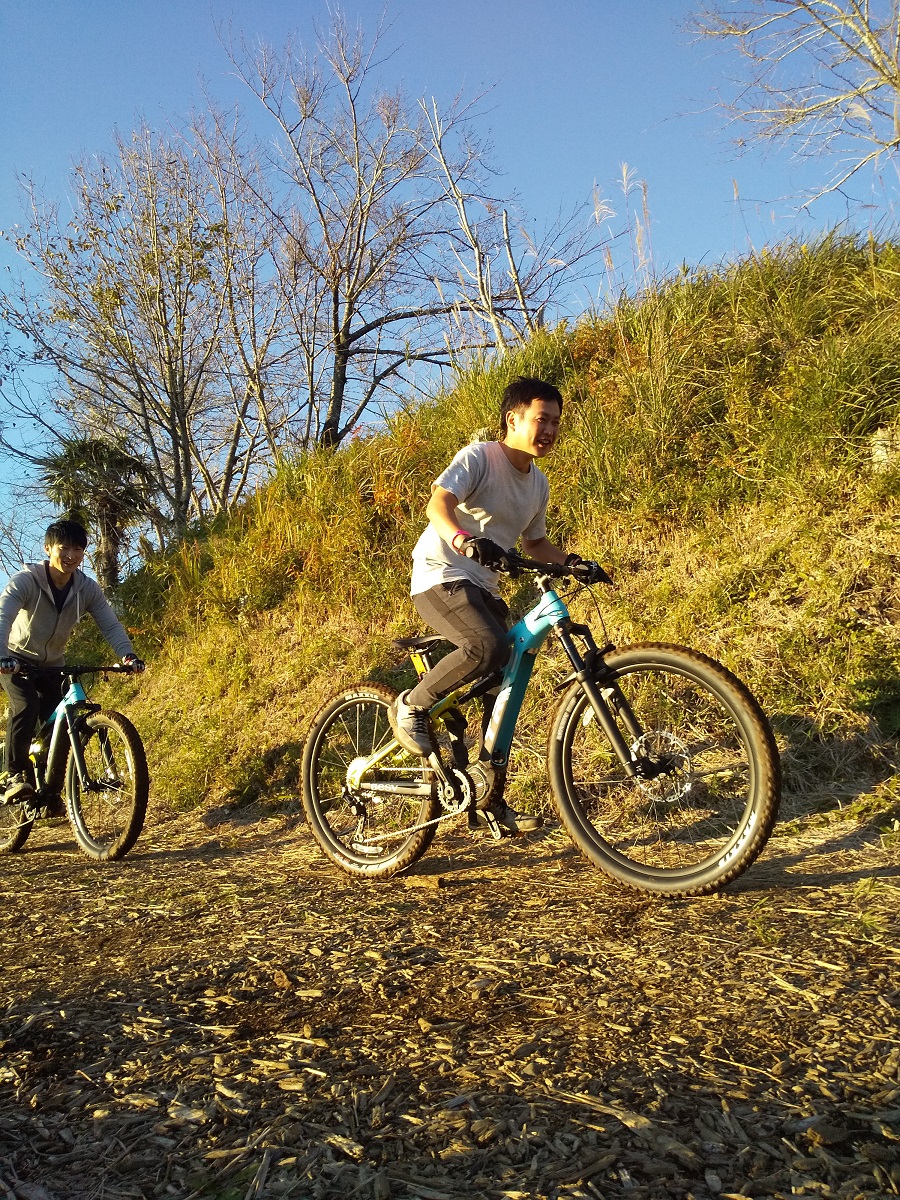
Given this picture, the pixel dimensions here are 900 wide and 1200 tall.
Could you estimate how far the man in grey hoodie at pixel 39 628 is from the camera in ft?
20.1

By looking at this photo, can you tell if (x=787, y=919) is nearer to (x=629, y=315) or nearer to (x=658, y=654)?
(x=658, y=654)

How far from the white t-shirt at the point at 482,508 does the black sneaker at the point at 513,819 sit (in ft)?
3.49

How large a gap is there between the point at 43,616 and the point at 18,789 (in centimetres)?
127

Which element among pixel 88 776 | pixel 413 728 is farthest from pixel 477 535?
pixel 88 776

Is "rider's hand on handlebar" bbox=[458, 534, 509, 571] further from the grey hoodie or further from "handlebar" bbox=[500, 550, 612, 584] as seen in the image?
the grey hoodie

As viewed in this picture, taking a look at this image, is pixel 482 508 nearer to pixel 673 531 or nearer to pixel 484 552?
pixel 484 552

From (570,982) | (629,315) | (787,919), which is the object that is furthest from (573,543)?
(570,982)

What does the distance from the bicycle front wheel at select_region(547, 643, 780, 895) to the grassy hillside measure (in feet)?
1.15

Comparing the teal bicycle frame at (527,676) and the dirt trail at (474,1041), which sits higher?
the teal bicycle frame at (527,676)

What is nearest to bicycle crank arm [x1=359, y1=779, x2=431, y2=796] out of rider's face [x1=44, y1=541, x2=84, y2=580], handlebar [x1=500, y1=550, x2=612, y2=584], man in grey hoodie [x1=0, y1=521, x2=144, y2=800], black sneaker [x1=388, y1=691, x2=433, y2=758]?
black sneaker [x1=388, y1=691, x2=433, y2=758]

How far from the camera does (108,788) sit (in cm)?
568

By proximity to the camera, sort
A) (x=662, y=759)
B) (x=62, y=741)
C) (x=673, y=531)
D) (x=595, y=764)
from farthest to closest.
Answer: (x=62, y=741), (x=673, y=531), (x=595, y=764), (x=662, y=759)

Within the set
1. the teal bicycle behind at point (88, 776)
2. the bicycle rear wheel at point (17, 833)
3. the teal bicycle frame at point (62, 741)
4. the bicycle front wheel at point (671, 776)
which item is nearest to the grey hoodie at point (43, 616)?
the teal bicycle behind at point (88, 776)

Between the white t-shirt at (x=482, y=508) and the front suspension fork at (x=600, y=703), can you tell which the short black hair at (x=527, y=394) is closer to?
the white t-shirt at (x=482, y=508)
